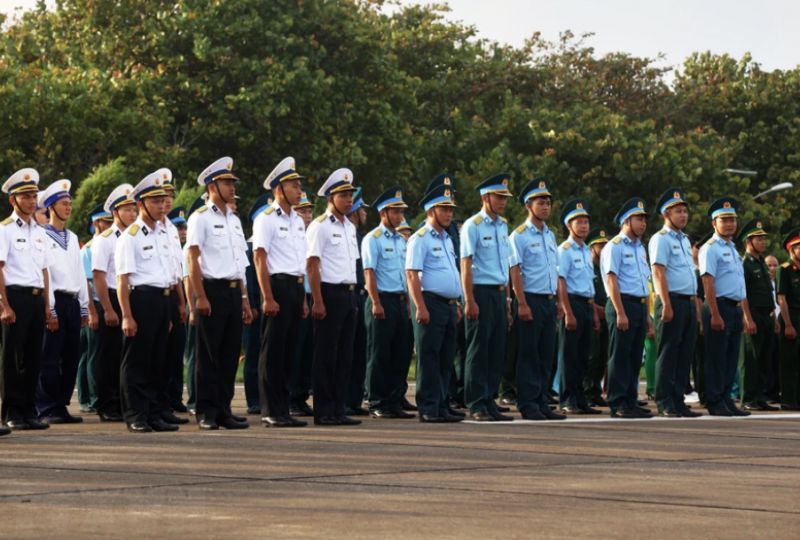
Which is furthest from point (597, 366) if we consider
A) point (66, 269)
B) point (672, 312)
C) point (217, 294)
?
point (66, 269)

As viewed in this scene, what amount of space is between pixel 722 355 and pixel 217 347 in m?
5.12

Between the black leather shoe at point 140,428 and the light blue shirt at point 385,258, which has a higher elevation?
the light blue shirt at point 385,258

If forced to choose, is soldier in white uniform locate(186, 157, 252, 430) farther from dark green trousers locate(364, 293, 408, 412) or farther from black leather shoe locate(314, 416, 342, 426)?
dark green trousers locate(364, 293, 408, 412)

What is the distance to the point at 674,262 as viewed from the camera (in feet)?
41.6

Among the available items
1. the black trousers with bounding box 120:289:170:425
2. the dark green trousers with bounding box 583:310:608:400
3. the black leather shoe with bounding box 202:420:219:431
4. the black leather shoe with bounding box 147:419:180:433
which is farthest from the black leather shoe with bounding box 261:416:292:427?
the dark green trousers with bounding box 583:310:608:400

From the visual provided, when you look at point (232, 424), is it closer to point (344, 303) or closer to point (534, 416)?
point (344, 303)

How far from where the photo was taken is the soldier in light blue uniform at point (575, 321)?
511 inches

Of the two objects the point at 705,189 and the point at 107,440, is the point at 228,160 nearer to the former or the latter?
the point at 107,440

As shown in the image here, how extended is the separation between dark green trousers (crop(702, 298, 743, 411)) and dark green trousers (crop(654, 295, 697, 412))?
419mm

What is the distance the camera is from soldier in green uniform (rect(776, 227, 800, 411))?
14.2 m

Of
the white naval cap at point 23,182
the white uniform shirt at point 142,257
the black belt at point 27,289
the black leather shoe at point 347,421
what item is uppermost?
the white naval cap at point 23,182

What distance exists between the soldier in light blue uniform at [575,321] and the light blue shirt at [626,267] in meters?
0.49

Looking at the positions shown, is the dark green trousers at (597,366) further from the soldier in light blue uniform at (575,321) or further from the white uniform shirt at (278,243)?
the white uniform shirt at (278,243)

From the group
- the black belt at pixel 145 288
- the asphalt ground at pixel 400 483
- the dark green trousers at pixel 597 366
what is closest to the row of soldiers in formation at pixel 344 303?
the black belt at pixel 145 288
